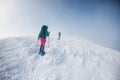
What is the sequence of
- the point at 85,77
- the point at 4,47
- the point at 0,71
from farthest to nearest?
the point at 4,47
the point at 85,77
the point at 0,71

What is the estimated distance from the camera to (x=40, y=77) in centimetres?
444

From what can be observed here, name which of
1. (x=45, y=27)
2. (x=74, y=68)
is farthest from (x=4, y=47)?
(x=74, y=68)

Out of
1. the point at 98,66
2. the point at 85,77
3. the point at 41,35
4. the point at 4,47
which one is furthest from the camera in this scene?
A: the point at 4,47

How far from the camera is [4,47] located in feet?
20.9

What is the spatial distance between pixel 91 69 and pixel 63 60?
4.89 ft

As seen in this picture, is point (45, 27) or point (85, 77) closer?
point (85, 77)

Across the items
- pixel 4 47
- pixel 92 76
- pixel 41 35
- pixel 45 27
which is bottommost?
pixel 92 76

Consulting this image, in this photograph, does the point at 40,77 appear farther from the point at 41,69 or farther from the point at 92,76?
the point at 92,76

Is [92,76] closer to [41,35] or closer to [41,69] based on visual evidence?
[41,69]

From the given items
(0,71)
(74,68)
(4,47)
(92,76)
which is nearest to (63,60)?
(74,68)

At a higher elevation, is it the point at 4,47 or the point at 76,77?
the point at 4,47

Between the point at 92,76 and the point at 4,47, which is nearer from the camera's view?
the point at 92,76

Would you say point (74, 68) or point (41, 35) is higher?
point (41, 35)

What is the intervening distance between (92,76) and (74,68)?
35.2 inches
